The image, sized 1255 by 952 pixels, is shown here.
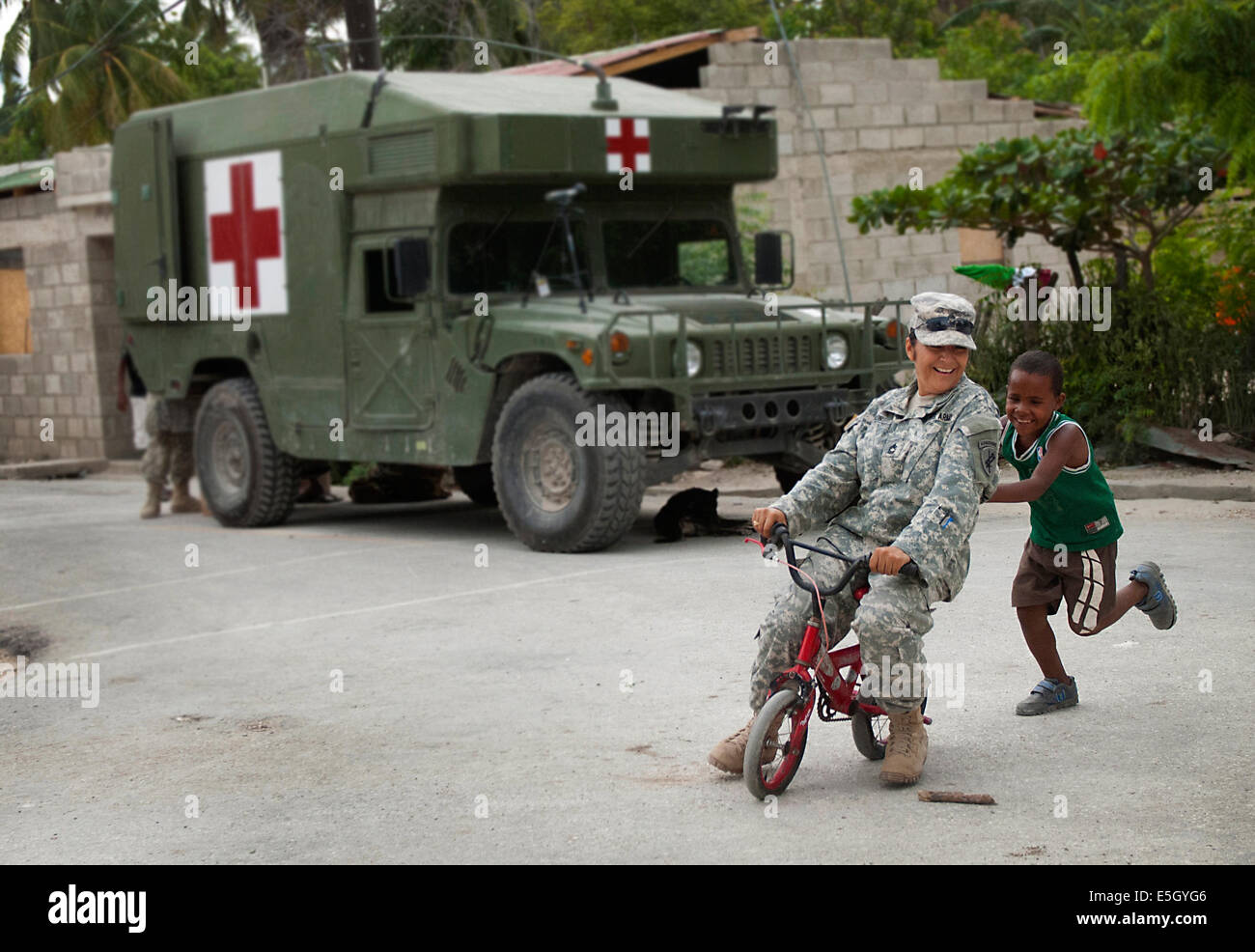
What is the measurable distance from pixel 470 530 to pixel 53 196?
9.70m

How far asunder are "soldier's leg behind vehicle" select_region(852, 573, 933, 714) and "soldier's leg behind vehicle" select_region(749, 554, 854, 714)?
0.49ft

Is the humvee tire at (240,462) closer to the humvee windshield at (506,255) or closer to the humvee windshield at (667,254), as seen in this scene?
the humvee windshield at (506,255)

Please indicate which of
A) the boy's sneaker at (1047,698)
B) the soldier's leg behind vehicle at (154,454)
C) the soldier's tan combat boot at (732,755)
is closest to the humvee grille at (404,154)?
the soldier's leg behind vehicle at (154,454)

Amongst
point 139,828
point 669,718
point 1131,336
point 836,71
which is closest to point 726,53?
point 836,71

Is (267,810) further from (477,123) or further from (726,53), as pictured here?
(726,53)

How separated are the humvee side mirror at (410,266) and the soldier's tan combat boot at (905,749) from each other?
21.0ft

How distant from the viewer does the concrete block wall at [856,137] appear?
17391mm

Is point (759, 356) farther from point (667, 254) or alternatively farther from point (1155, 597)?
point (1155, 597)

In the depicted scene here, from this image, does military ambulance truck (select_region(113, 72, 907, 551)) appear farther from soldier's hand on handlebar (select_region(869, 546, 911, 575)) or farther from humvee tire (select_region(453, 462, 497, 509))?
soldier's hand on handlebar (select_region(869, 546, 911, 575))

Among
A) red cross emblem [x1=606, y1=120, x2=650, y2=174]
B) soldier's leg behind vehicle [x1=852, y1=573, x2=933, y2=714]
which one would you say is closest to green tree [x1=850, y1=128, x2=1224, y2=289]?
red cross emblem [x1=606, y1=120, x2=650, y2=174]

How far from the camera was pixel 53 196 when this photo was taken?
63.5 feet

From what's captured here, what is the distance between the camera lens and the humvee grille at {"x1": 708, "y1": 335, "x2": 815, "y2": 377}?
1023 cm

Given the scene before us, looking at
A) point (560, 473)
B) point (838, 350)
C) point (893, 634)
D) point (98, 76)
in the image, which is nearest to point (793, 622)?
point (893, 634)

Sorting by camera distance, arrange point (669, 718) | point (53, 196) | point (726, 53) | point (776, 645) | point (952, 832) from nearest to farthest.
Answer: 1. point (952, 832)
2. point (776, 645)
3. point (669, 718)
4. point (726, 53)
5. point (53, 196)
